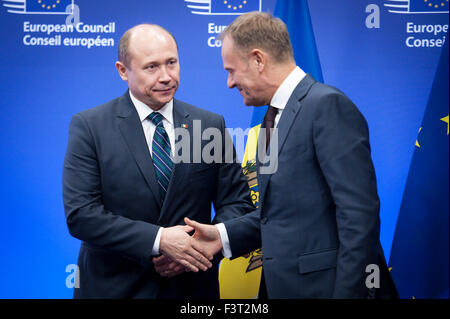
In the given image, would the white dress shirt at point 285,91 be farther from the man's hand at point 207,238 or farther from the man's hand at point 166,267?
the man's hand at point 166,267

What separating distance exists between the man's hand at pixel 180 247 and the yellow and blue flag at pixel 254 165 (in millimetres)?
1096

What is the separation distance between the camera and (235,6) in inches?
140

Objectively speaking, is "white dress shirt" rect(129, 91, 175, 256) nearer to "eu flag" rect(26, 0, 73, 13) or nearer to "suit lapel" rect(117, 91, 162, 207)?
"suit lapel" rect(117, 91, 162, 207)

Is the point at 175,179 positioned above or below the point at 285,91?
below

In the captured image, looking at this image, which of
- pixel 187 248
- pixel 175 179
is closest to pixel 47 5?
pixel 175 179

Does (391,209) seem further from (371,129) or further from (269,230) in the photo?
(269,230)

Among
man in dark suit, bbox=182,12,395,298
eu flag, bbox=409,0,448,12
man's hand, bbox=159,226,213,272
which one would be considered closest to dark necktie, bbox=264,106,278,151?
man in dark suit, bbox=182,12,395,298

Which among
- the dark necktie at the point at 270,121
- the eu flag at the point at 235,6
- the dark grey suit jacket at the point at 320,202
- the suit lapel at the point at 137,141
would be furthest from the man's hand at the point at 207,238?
the eu flag at the point at 235,6

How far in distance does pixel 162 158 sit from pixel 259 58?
0.70 m

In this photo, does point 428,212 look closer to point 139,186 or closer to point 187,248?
point 187,248

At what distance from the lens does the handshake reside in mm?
2279

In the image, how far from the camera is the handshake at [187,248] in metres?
2.28

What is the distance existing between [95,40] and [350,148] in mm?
2506

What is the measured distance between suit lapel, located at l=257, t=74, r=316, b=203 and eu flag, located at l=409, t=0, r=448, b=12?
1.89 meters
